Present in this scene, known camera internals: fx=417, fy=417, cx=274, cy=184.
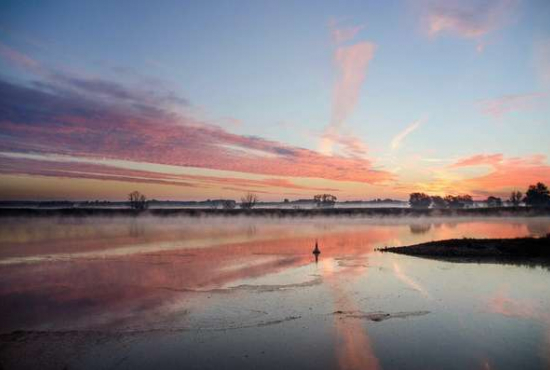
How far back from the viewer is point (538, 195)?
579ft

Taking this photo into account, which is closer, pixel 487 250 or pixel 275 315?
pixel 275 315

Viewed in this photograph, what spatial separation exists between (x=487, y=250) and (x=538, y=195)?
162 meters

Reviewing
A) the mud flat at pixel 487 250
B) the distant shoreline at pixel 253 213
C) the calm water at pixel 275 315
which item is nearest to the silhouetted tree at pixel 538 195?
the distant shoreline at pixel 253 213

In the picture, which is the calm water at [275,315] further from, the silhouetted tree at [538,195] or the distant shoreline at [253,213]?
the silhouetted tree at [538,195]

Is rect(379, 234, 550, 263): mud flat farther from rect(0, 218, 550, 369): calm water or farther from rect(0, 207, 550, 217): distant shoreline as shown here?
rect(0, 207, 550, 217): distant shoreline

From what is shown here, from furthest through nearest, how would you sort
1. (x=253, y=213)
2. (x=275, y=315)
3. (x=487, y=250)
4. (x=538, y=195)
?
(x=538, y=195) → (x=253, y=213) → (x=487, y=250) → (x=275, y=315)

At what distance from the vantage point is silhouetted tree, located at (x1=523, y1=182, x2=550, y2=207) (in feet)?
574

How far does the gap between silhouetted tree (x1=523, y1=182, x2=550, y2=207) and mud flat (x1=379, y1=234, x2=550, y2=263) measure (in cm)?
15574

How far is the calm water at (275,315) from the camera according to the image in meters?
14.7

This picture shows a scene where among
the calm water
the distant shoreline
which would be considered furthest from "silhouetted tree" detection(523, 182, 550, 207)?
the calm water

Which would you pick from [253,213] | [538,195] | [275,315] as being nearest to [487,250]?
[275,315]

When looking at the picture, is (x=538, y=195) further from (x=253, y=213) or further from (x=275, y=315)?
(x=275, y=315)

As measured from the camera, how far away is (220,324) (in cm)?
1845

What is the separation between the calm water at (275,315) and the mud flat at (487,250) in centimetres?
469
